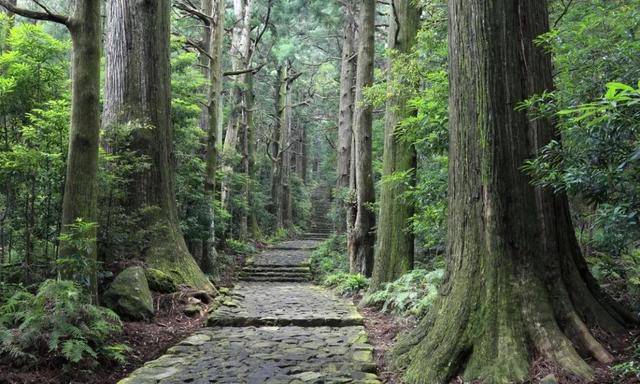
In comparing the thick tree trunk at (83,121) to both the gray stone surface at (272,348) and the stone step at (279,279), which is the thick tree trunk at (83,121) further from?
the stone step at (279,279)

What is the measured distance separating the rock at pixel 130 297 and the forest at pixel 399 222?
26 millimetres

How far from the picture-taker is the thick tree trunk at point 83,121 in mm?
5051

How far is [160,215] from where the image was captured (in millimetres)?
8375

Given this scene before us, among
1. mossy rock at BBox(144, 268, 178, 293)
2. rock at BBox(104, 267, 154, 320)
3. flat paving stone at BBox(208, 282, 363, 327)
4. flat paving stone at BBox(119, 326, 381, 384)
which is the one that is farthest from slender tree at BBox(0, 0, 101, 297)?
flat paving stone at BBox(208, 282, 363, 327)

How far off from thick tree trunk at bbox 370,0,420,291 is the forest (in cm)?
4

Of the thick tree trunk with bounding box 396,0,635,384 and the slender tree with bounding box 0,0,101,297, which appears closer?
the thick tree trunk with bounding box 396,0,635,384

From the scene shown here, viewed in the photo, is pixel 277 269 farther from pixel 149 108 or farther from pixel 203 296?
pixel 149 108

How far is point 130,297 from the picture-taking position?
6.27m

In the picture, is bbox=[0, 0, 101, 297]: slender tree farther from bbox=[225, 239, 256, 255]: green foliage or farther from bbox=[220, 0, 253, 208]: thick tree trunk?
bbox=[225, 239, 256, 255]: green foliage

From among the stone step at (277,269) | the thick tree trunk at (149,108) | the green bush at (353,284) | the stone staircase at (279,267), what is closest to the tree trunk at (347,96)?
the stone staircase at (279,267)

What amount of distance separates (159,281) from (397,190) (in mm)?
4669

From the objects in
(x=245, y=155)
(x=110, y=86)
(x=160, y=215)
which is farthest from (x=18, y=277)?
(x=245, y=155)

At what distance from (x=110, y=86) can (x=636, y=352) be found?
342 inches

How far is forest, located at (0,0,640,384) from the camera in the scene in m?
3.68
